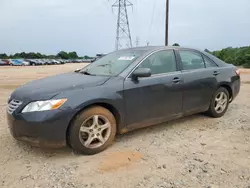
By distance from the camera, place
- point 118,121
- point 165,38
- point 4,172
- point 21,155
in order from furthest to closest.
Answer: point 165,38, point 118,121, point 21,155, point 4,172

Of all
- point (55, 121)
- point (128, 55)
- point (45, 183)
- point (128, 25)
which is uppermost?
point (128, 25)

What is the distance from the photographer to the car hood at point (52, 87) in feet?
10.6

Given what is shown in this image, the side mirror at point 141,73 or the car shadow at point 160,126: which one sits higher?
the side mirror at point 141,73

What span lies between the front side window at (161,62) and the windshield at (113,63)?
0.63 ft

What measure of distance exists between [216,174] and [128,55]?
229 centimetres

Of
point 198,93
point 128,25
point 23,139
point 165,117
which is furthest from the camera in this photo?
point 128,25

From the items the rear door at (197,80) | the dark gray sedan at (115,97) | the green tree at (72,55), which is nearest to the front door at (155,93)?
the dark gray sedan at (115,97)

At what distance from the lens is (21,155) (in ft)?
11.3

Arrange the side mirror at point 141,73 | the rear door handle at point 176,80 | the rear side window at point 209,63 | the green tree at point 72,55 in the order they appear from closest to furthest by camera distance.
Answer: the side mirror at point 141,73, the rear door handle at point 176,80, the rear side window at point 209,63, the green tree at point 72,55

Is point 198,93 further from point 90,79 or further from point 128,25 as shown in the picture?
point 128,25

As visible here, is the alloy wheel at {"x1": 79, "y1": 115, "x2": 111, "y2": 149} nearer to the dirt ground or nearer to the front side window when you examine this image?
the dirt ground

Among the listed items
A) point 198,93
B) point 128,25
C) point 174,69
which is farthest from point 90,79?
point 128,25

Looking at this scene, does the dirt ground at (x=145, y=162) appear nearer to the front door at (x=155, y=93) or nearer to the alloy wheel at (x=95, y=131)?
the alloy wheel at (x=95, y=131)

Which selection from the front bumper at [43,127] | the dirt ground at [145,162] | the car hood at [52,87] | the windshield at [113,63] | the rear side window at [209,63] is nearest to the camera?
the dirt ground at [145,162]
